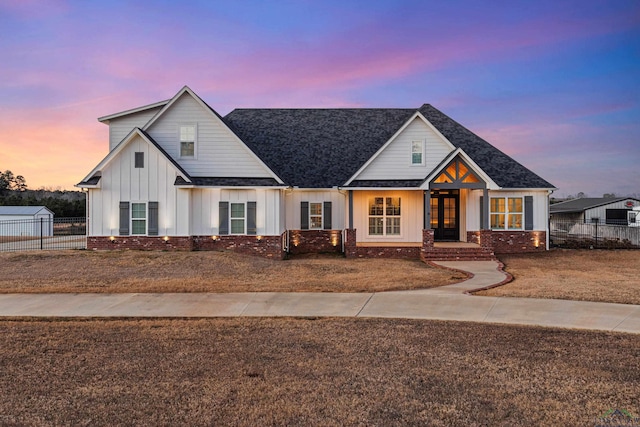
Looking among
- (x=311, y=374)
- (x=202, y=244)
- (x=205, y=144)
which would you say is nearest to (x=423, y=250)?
(x=202, y=244)

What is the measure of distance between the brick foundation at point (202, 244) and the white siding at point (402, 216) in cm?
439

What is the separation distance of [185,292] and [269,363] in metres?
6.07

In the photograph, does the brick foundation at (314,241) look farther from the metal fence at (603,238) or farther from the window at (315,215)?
the metal fence at (603,238)

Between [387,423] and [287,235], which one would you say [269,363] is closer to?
[387,423]

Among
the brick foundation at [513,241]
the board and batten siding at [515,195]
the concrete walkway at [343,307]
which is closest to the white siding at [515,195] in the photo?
the board and batten siding at [515,195]

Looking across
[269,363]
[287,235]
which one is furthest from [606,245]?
[269,363]

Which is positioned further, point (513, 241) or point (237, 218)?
point (513, 241)

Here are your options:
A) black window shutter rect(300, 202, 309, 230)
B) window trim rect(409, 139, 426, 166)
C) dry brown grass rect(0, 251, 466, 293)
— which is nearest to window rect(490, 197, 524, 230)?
window trim rect(409, 139, 426, 166)

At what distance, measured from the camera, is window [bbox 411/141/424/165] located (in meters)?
21.0

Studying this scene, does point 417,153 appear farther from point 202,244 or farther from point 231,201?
point 202,244

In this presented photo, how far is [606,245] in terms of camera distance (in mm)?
23312

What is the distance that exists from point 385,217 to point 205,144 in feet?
31.9

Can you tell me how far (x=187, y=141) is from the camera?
66.7 ft

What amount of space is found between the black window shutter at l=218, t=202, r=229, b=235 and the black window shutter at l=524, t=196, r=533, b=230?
1534 centimetres
